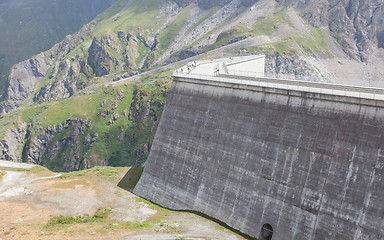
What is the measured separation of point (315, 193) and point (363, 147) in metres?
6.69

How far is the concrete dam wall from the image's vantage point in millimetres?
29516

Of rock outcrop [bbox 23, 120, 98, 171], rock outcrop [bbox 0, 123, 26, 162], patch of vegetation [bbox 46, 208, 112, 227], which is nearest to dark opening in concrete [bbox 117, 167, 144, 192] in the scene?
patch of vegetation [bbox 46, 208, 112, 227]

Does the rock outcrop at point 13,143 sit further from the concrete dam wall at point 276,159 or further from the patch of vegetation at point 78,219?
the concrete dam wall at point 276,159

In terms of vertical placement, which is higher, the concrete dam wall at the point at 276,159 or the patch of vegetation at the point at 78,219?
the concrete dam wall at the point at 276,159

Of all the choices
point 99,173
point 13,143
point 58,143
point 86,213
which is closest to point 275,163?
point 86,213

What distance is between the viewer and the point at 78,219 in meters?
38.0

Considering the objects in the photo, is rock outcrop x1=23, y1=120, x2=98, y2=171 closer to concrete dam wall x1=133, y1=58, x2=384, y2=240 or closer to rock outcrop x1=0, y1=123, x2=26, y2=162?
rock outcrop x1=0, y1=123, x2=26, y2=162

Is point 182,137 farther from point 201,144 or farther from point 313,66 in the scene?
point 313,66

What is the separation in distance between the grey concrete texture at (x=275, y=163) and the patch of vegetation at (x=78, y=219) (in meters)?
7.90

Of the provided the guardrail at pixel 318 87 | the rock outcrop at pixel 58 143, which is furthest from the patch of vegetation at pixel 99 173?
the rock outcrop at pixel 58 143

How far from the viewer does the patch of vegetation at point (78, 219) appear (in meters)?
36.3

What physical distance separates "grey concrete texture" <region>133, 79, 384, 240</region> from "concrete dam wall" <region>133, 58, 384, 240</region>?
10 centimetres

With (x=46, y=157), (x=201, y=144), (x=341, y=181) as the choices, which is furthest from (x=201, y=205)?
(x=46, y=157)

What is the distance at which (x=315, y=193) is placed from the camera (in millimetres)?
31266
